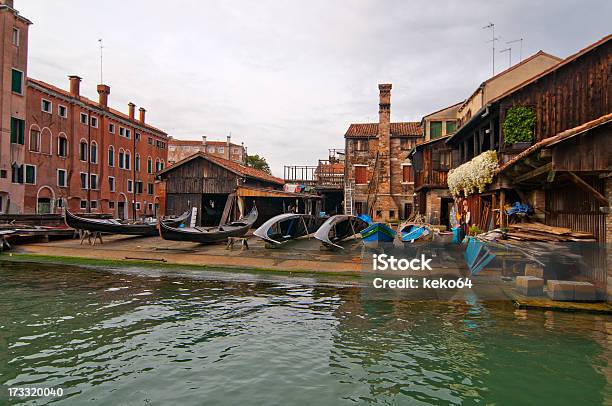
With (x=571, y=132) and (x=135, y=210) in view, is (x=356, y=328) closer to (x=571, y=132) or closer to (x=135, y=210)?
(x=571, y=132)

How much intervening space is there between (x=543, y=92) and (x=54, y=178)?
3495cm

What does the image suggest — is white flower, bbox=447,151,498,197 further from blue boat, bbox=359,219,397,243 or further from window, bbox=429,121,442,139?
window, bbox=429,121,442,139

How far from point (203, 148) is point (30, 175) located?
52.3 meters

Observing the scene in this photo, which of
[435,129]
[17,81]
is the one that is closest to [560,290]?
[435,129]

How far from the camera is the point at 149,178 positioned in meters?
47.7

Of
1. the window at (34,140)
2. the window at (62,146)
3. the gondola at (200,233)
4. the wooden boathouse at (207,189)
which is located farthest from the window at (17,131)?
the gondola at (200,233)

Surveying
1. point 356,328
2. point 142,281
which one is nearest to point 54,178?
point 142,281

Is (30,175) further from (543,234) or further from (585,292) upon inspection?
(585,292)

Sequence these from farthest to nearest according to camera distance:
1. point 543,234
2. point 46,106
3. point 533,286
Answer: point 46,106 → point 543,234 → point 533,286

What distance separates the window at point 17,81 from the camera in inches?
1142

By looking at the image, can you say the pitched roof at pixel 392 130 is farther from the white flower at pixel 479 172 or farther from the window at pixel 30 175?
the window at pixel 30 175

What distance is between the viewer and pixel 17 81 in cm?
2930

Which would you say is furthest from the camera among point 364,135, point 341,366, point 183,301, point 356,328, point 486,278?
point 364,135

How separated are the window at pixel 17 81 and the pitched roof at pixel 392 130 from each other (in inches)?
1050
